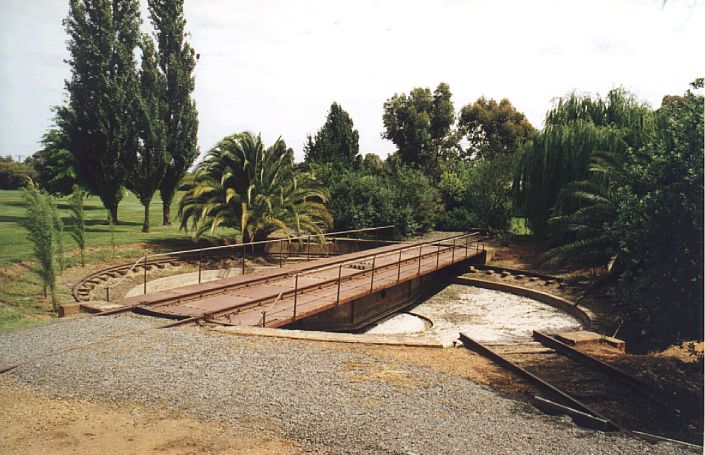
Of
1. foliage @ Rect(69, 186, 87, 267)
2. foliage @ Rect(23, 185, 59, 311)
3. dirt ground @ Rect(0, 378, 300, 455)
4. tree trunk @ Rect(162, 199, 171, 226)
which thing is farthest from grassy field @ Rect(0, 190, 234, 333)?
dirt ground @ Rect(0, 378, 300, 455)

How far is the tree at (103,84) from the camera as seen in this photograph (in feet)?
58.0

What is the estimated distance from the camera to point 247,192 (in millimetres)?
18234

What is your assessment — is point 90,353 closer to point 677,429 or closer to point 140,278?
point 677,429

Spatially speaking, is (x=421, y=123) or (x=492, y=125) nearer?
(x=421, y=123)

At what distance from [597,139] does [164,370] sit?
18.0 meters

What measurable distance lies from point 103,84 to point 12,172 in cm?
1943

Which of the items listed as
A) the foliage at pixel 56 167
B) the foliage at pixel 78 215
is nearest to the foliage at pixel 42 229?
the foliage at pixel 78 215

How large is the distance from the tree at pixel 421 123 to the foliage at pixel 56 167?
80.6 ft

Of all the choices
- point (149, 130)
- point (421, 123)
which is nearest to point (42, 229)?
point (149, 130)

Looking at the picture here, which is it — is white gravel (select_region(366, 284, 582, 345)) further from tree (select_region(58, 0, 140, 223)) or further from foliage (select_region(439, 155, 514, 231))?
tree (select_region(58, 0, 140, 223))

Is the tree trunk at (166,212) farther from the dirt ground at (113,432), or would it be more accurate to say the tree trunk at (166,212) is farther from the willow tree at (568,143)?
the dirt ground at (113,432)

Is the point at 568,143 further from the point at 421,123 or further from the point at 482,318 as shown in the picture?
the point at 421,123

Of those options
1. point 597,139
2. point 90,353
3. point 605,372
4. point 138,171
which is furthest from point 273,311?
point 597,139

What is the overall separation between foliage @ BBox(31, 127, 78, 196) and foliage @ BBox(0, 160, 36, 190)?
687 millimetres
